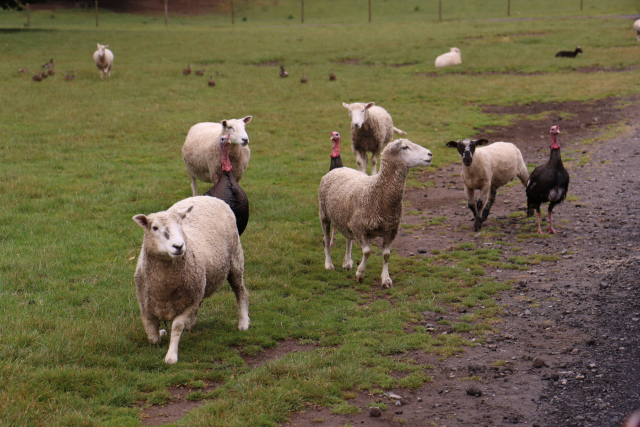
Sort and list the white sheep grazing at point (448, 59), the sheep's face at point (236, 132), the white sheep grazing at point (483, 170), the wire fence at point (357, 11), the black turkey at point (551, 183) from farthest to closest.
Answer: the wire fence at point (357, 11) < the white sheep grazing at point (448, 59) < the sheep's face at point (236, 132) < the white sheep grazing at point (483, 170) < the black turkey at point (551, 183)

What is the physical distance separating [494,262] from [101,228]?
686 cm

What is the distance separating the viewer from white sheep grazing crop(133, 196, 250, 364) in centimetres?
618

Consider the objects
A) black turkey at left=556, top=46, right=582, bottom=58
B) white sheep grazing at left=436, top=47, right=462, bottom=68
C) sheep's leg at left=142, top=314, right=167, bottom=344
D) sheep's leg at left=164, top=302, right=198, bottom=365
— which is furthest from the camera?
black turkey at left=556, top=46, right=582, bottom=58

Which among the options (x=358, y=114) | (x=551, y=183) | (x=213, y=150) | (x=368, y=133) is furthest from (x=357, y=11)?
(x=551, y=183)

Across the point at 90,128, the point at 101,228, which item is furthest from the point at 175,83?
the point at 101,228

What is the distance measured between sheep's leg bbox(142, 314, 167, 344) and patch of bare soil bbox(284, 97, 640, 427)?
79.1 inches

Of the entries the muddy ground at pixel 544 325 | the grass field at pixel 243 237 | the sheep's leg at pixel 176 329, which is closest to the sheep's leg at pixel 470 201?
the muddy ground at pixel 544 325

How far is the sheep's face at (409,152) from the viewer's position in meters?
8.83

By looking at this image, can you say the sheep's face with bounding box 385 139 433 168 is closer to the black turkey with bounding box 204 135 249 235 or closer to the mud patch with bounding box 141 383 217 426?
the black turkey with bounding box 204 135 249 235

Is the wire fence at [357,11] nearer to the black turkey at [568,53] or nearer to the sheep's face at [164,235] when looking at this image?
the black turkey at [568,53]

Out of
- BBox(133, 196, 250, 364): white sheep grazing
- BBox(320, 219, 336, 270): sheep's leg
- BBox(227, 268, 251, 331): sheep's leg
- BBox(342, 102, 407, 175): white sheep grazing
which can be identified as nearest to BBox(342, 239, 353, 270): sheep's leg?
BBox(320, 219, 336, 270): sheep's leg

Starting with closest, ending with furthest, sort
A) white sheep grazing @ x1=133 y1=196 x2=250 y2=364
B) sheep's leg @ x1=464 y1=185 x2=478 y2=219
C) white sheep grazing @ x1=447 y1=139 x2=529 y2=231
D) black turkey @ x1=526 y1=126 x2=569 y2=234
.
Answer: white sheep grazing @ x1=133 y1=196 x2=250 y2=364
black turkey @ x1=526 y1=126 x2=569 y2=234
white sheep grazing @ x1=447 y1=139 x2=529 y2=231
sheep's leg @ x1=464 y1=185 x2=478 y2=219

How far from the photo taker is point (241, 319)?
7.47 meters

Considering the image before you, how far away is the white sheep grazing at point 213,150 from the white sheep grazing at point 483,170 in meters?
3.98
